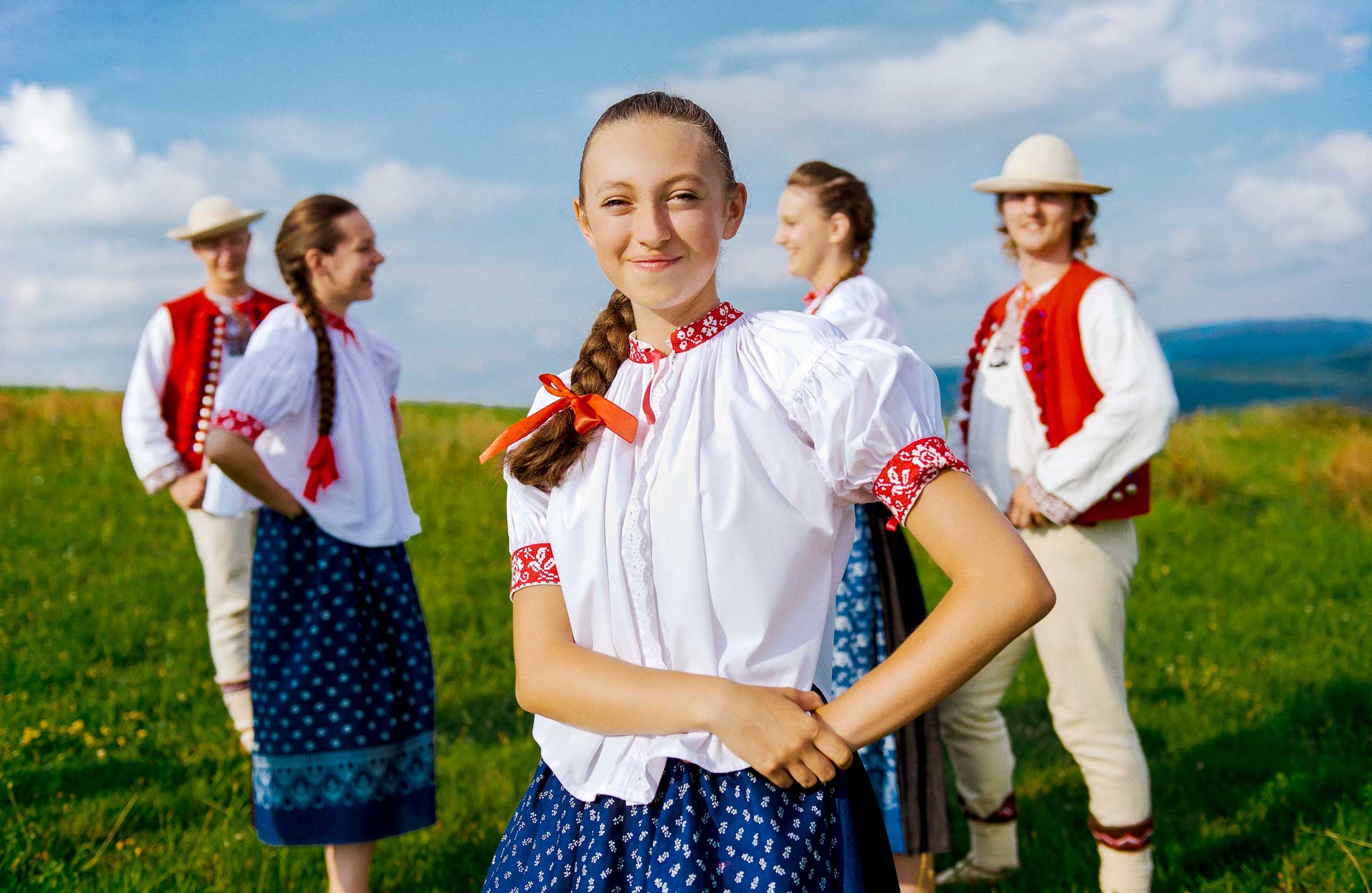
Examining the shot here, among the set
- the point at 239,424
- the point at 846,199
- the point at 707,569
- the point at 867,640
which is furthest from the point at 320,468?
the point at 707,569

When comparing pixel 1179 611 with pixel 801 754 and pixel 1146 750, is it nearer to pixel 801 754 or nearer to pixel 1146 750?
pixel 1146 750

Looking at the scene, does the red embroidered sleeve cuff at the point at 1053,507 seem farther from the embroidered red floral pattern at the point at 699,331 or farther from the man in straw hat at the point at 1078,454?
the embroidered red floral pattern at the point at 699,331

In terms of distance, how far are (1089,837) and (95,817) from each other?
3.96m

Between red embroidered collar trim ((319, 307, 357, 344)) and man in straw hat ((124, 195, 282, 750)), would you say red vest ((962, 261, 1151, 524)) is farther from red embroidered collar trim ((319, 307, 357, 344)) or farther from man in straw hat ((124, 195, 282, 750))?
man in straw hat ((124, 195, 282, 750))

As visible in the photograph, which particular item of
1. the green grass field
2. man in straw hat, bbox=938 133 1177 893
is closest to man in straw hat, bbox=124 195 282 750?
the green grass field

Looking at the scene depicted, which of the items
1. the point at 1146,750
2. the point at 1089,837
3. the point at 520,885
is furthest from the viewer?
the point at 1146,750

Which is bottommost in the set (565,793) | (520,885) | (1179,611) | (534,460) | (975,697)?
(1179,611)

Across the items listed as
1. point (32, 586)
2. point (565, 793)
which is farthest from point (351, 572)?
point (32, 586)

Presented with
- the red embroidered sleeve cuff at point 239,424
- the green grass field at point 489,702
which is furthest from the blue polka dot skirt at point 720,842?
the red embroidered sleeve cuff at point 239,424

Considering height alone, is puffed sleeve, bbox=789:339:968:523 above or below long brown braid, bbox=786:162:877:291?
below

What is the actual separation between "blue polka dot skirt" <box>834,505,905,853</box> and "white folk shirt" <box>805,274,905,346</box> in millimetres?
647

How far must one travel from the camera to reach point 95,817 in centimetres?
480

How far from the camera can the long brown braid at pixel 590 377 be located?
202 centimetres

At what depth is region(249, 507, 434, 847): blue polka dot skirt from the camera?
3.96 meters
